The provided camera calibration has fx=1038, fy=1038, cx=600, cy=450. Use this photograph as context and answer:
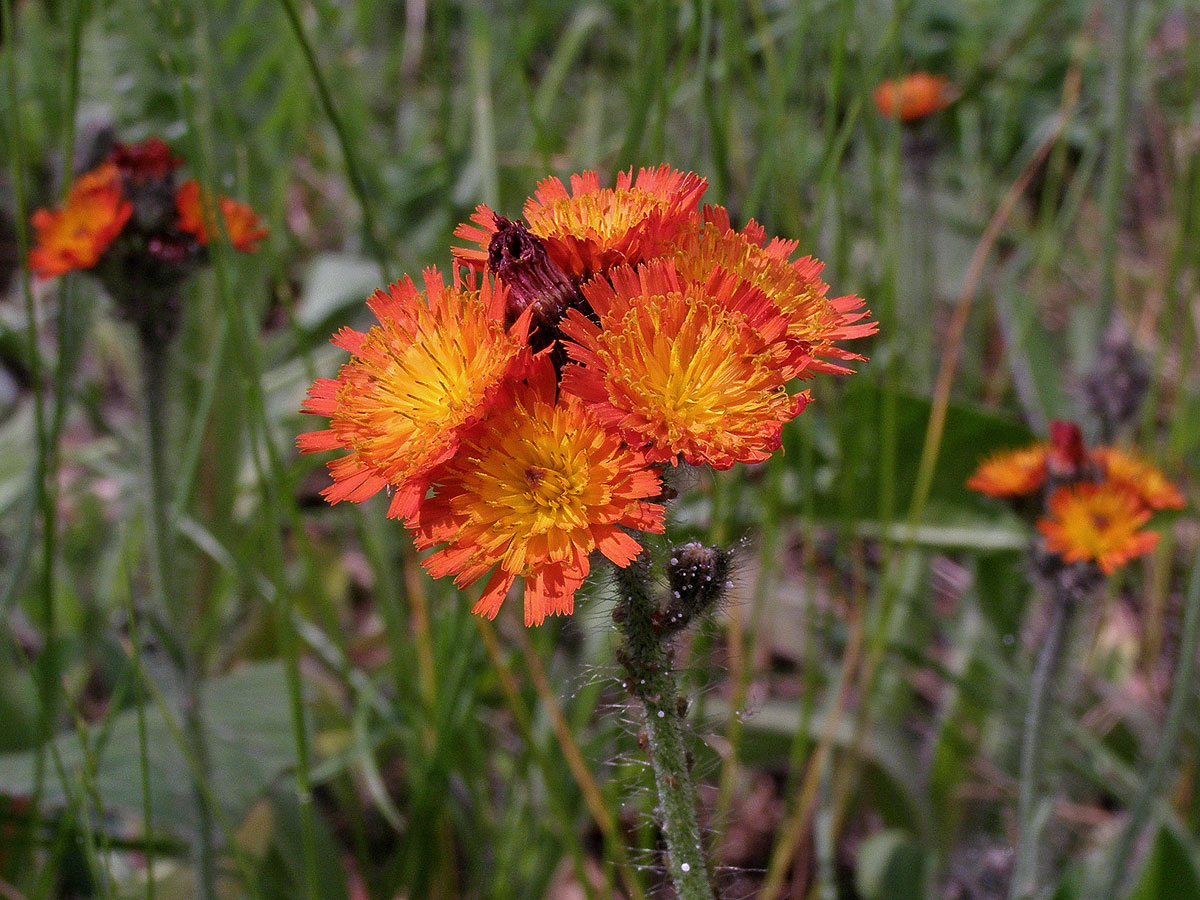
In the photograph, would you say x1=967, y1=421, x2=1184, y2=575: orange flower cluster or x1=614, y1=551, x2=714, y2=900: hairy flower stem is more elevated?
x1=967, y1=421, x2=1184, y2=575: orange flower cluster

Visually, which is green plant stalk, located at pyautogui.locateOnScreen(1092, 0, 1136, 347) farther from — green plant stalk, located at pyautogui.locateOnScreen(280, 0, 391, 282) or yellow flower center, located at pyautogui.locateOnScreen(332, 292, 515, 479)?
yellow flower center, located at pyautogui.locateOnScreen(332, 292, 515, 479)

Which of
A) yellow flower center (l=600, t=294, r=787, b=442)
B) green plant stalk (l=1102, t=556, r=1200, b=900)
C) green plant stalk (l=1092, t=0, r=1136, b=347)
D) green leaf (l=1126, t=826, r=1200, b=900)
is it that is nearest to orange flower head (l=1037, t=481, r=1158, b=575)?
green plant stalk (l=1102, t=556, r=1200, b=900)

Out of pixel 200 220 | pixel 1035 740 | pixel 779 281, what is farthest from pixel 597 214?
pixel 1035 740

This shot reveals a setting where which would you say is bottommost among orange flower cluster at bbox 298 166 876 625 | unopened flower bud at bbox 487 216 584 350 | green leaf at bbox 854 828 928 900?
green leaf at bbox 854 828 928 900

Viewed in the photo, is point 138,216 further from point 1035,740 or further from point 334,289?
point 1035,740

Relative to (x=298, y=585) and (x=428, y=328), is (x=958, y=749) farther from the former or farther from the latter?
(x=428, y=328)

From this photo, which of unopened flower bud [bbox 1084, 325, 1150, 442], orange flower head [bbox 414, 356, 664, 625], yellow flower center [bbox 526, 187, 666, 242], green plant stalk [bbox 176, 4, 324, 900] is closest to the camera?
orange flower head [bbox 414, 356, 664, 625]

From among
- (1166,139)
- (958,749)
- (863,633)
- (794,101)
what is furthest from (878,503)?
(794,101)
